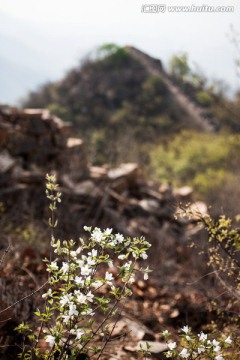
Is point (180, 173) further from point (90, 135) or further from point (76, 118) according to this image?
point (76, 118)

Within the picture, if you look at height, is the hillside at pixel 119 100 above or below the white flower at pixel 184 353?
below

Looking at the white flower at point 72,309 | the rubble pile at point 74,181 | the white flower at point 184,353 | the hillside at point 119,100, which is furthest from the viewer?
the hillside at point 119,100

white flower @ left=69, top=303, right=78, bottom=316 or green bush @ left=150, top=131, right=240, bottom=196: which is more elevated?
white flower @ left=69, top=303, right=78, bottom=316

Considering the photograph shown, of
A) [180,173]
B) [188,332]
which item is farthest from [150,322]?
[180,173]

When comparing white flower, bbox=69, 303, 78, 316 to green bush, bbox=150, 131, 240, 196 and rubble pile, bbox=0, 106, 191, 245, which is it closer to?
rubble pile, bbox=0, 106, 191, 245

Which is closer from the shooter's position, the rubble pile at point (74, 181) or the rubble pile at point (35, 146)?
the rubble pile at point (74, 181)

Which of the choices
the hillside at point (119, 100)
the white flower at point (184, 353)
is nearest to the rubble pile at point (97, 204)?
the white flower at point (184, 353)

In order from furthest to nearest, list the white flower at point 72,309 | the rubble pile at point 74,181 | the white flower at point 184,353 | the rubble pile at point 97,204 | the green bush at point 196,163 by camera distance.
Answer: the green bush at point 196,163 → the rubble pile at point 74,181 → the rubble pile at point 97,204 → the white flower at point 184,353 → the white flower at point 72,309

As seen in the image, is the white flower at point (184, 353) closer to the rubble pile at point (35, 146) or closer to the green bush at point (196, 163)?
the rubble pile at point (35, 146)

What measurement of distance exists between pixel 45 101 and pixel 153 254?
20.0 meters

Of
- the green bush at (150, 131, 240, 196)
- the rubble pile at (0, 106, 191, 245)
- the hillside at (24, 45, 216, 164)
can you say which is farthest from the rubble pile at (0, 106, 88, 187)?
the hillside at (24, 45, 216, 164)

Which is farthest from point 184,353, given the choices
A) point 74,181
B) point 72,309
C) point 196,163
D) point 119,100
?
point 119,100

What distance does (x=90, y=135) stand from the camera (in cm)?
2225

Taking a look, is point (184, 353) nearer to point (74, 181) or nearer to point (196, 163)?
point (74, 181)
